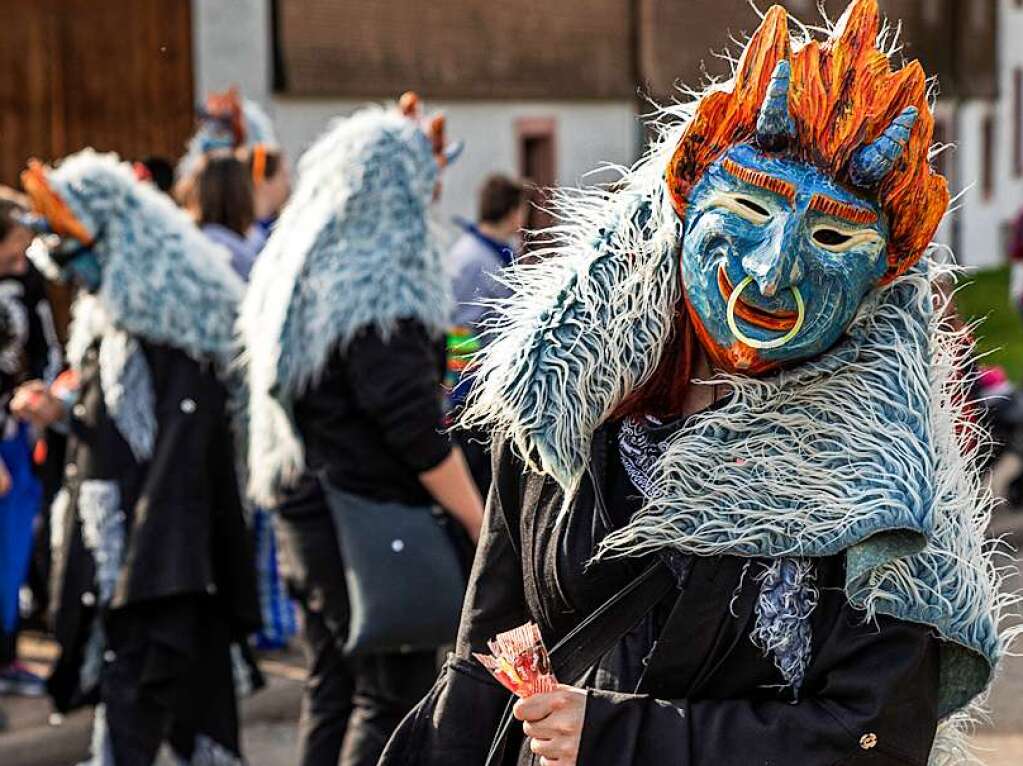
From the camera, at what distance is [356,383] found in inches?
174

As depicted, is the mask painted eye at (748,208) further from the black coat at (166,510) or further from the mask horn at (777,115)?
the black coat at (166,510)

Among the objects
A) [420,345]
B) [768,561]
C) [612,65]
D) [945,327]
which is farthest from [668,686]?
[612,65]

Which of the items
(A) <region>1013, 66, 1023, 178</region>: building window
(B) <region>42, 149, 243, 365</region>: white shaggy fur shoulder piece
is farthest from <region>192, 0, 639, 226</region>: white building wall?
(A) <region>1013, 66, 1023, 178</region>: building window

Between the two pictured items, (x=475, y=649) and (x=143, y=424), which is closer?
(x=475, y=649)

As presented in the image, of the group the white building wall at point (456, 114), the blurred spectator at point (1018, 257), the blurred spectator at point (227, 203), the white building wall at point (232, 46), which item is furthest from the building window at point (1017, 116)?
the blurred spectator at point (227, 203)

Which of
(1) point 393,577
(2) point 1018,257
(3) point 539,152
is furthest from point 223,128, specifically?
(3) point 539,152

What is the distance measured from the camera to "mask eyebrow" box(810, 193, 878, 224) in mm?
2275

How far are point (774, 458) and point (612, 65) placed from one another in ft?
55.1

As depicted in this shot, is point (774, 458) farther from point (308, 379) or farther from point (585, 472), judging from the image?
point (308, 379)

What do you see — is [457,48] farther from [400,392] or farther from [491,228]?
[400,392]

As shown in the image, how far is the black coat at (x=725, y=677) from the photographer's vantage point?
7.48 ft

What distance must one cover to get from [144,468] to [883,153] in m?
3.39

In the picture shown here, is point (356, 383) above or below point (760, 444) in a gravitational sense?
below

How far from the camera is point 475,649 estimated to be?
264cm
